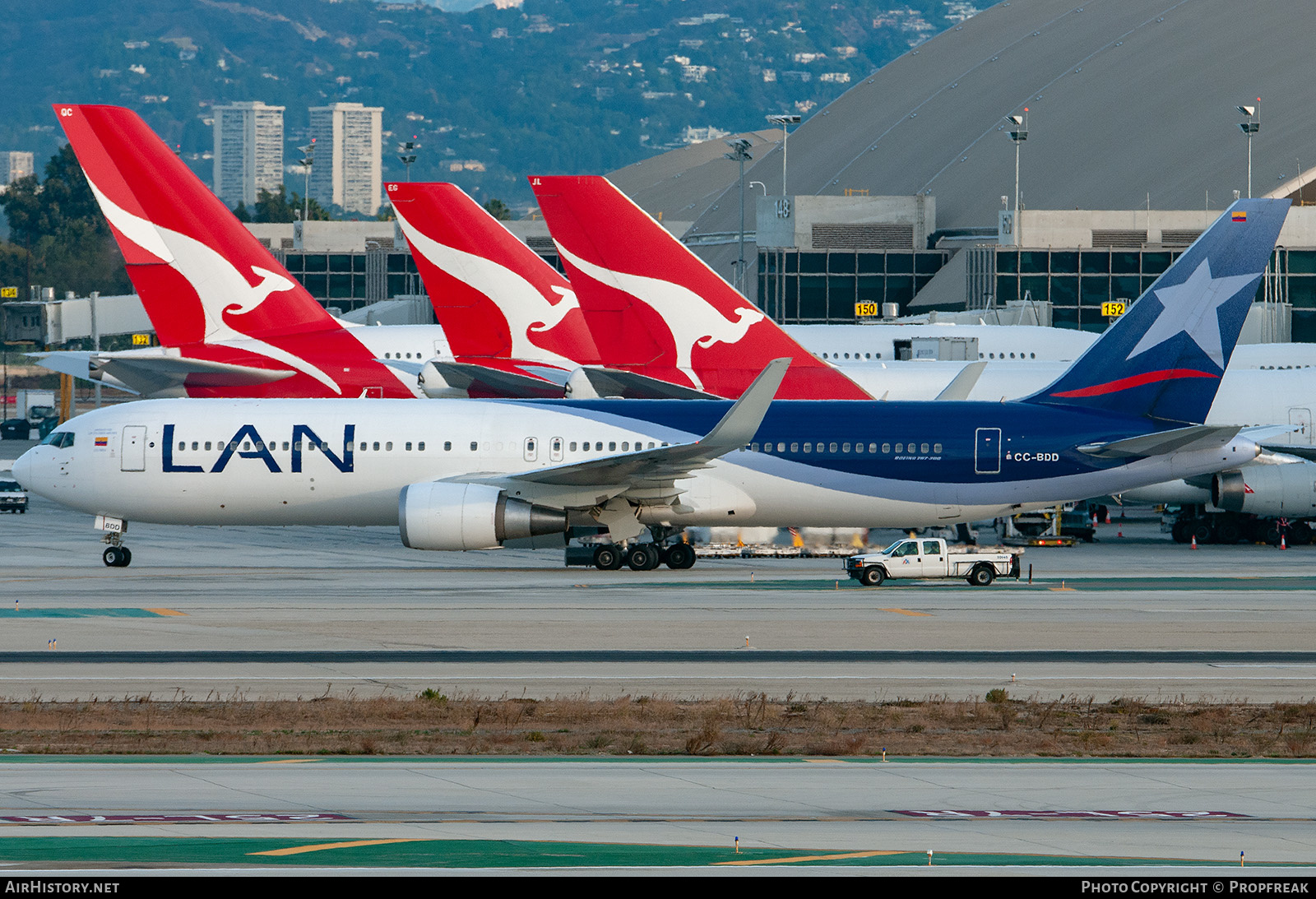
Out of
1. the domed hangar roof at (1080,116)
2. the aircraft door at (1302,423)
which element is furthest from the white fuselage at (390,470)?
the domed hangar roof at (1080,116)

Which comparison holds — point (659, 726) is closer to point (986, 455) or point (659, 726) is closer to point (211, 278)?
point (986, 455)

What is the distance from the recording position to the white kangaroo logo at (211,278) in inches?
1911

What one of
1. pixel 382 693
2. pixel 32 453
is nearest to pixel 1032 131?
pixel 32 453

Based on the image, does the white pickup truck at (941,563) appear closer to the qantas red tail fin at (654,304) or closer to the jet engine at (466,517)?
the jet engine at (466,517)

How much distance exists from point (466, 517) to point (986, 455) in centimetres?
1280

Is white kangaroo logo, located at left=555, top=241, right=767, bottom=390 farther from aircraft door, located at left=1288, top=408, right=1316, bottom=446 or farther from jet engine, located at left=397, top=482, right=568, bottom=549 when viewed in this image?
aircraft door, located at left=1288, top=408, right=1316, bottom=446

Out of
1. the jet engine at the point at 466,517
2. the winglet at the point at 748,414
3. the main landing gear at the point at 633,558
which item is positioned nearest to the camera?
the winglet at the point at 748,414

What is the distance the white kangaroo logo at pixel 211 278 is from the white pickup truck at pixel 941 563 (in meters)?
20.4

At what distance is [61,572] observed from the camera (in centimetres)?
3912

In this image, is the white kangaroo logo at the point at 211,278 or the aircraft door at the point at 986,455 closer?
the aircraft door at the point at 986,455

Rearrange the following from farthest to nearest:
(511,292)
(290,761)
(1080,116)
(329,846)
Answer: (1080,116), (511,292), (290,761), (329,846)

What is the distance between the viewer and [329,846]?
14.1 meters

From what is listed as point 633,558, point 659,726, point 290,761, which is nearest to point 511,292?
point 633,558

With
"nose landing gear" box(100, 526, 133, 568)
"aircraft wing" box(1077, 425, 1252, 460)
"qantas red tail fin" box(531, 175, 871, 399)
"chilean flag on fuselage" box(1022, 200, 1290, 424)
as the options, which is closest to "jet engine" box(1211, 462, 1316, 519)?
"chilean flag on fuselage" box(1022, 200, 1290, 424)
